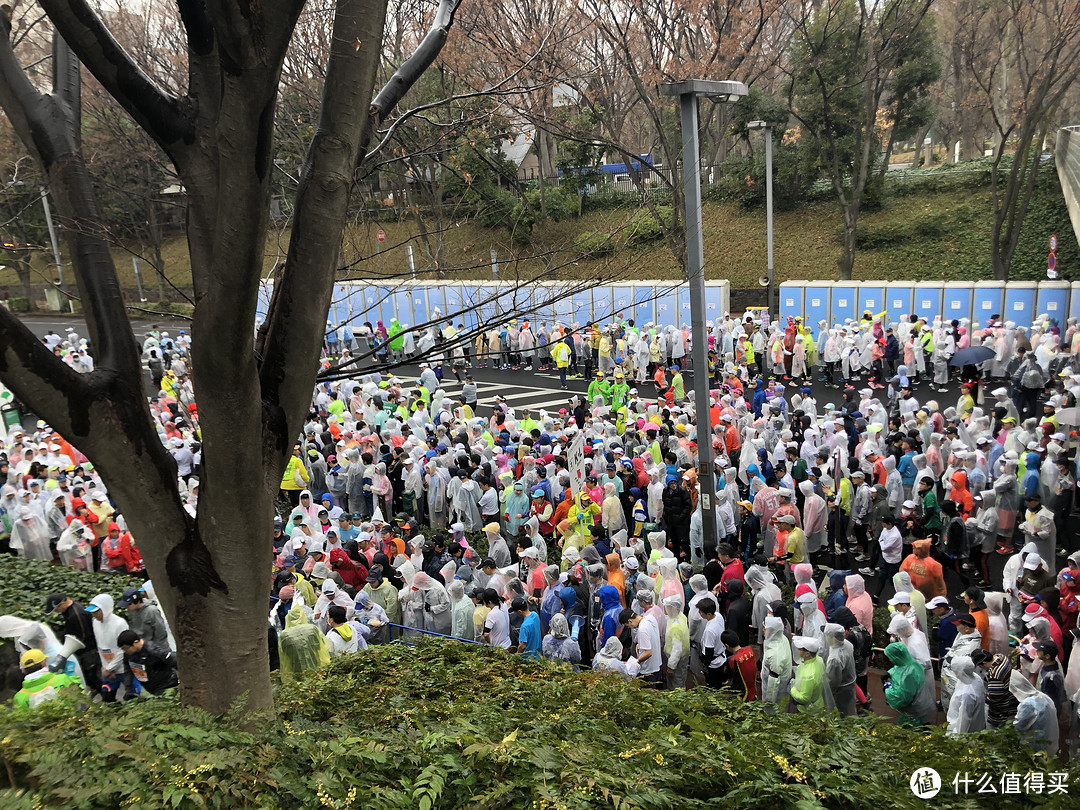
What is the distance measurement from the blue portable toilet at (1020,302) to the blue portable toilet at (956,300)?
86 centimetres

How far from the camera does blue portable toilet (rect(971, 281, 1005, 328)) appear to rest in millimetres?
21188

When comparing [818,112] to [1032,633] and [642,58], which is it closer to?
[642,58]

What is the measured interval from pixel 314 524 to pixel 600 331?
41.5 ft

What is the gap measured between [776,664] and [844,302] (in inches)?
711

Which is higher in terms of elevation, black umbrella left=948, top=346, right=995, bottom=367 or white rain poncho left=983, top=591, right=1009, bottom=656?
black umbrella left=948, top=346, right=995, bottom=367

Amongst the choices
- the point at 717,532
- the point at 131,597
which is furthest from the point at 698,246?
the point at 131,597

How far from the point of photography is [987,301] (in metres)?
21.3

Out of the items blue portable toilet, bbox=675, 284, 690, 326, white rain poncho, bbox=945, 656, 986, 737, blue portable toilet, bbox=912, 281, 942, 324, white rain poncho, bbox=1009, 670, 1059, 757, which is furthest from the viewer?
blue portable toilet, bbox=675, 284, 690, 326

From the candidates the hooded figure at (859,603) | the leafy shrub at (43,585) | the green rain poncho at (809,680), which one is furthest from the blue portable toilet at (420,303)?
the green rain poncho at (809,680)

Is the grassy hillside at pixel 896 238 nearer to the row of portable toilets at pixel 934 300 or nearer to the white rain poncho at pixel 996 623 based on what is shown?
the row of portable toilets at pixel 934 300

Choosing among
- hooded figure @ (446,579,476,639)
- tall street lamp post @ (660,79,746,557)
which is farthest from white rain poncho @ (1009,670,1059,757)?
hooded figure @ (446,579,476,639)

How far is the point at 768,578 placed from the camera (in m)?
8.62

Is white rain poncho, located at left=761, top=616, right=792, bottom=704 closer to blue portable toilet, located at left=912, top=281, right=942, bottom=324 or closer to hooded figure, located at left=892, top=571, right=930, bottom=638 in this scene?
hooded figure, located at left=892, top=571, right=930, bottom=638

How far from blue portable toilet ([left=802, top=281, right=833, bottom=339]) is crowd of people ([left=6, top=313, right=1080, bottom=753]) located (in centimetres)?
352
